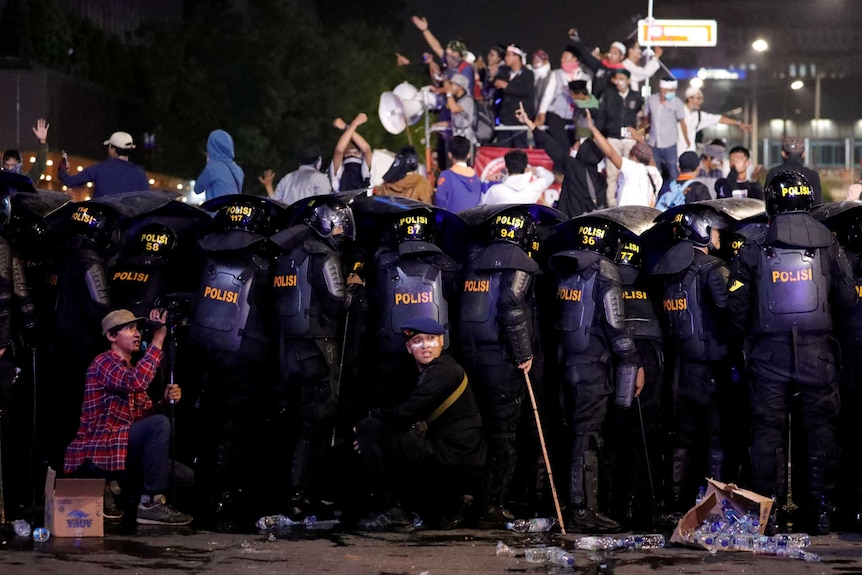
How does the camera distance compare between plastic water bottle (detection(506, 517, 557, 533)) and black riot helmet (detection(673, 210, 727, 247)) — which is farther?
black riot helmet (detection(673, 210, 727, 247))

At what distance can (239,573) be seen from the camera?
8.96m

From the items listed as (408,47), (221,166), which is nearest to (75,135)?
(221,166)

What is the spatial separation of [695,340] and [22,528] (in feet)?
17.0

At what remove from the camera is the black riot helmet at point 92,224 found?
11.8 m

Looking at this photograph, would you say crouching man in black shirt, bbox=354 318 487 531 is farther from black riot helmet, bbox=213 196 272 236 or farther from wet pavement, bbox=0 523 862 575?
black riot helmet, bbox=213 196 272 236

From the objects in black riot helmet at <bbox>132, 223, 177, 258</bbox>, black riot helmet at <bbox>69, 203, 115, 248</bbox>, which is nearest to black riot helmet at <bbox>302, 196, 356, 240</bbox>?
black riot helmet at <bbox>132, 223, 177, 258</bbox>

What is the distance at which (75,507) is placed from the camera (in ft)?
33.9

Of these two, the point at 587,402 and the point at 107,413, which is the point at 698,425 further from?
the point at 107,413

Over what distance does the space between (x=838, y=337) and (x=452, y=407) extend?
3.08 metres

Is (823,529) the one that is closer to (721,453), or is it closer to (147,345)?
(721,453)

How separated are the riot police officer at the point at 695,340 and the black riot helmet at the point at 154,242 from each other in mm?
3865

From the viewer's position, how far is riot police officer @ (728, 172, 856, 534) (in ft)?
35.9

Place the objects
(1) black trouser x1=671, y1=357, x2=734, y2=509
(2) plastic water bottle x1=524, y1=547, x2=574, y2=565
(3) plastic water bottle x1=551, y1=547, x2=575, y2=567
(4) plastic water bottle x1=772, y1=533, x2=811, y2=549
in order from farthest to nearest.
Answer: (1) black trouser x1=671, y1=357, x2=734, y2=509, (4) plastic water bottle x1=772, y1=533, x2=811, y2=549, (2) plastic water bottle x1=524, y1=547, x2=574, y2=565, (3) plastic water bottle x1=551, y1=547, x2=575, y2=567

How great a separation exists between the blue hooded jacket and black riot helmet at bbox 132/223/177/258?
7.99 ft
